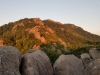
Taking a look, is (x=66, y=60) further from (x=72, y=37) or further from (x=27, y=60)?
(x=72, y=37)

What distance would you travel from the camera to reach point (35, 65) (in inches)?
367

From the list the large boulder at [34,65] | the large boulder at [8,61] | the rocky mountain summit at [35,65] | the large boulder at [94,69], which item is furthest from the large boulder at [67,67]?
the large boulder at [8,61]

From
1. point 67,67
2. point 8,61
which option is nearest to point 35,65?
point 8,61

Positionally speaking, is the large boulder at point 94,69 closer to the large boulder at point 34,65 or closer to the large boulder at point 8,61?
the large boulder at point 34,65

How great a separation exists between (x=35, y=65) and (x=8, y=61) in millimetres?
1775

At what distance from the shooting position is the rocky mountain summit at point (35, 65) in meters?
7.62

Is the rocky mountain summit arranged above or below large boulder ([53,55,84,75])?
above

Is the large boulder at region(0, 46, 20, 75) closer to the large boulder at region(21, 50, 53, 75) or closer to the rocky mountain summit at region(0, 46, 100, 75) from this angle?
the rocky mountain summit at region(0, 46, 100, 75)

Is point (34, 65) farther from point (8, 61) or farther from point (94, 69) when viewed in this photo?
point (94, 69)

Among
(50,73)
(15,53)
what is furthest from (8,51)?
(50,73)

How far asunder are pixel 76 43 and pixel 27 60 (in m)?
109

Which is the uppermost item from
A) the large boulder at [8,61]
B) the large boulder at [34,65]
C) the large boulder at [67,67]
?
the large boulder at [8,61]

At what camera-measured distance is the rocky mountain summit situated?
7.62 m

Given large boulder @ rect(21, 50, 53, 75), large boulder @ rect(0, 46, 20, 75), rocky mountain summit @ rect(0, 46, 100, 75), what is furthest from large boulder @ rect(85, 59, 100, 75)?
large boulder @ rect(0, 46, 20, 75)
